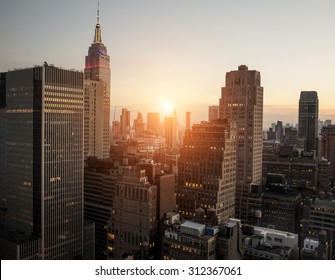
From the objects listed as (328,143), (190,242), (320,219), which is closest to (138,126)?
(328,143)

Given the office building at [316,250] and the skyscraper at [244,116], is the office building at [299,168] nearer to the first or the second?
the skyscraper at [244,116]

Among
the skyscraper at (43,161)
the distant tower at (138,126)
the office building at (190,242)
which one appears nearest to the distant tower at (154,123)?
the distant tower at (138,126)

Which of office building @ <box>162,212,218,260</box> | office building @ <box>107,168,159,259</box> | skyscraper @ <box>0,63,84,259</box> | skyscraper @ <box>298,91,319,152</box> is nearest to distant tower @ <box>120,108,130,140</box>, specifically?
skyscraper @ <box>298,91,319,152</box>

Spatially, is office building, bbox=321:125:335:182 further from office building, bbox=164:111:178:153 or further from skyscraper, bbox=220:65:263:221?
office building, bbox=164:111:178:153

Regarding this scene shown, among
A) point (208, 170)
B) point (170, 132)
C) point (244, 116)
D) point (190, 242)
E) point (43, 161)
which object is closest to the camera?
point (190, 242)

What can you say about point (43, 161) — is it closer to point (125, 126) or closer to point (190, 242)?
point (190, 242)
